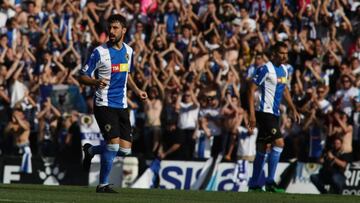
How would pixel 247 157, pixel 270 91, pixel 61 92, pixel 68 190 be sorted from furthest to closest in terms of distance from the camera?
pixel 61 92
pixel 247 157
pixel 270 91
pixel 68 190

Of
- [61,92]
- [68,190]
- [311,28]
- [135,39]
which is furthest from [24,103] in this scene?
[68,190]

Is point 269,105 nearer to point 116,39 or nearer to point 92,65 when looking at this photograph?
point 116,39

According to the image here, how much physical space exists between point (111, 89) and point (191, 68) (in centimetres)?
974

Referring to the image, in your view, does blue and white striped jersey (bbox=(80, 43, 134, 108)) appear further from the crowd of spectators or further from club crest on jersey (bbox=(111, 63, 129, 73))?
the crowd of spectators

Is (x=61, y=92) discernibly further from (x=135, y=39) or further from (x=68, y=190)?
(x=68, y=190)

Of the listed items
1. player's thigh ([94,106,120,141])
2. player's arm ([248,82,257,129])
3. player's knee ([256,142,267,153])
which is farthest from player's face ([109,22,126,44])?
player's knee ([256,142,267,153])

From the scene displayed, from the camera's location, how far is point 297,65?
25281mm

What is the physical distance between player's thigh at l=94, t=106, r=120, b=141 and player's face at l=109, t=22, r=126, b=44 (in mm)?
976

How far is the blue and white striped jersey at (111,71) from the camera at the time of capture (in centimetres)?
1501

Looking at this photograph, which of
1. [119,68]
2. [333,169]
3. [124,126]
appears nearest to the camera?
[119,68]

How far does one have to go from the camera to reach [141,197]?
14680 millimetres

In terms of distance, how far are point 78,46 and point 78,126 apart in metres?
3.17

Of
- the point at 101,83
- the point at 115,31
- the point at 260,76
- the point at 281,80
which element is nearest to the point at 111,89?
the point at 101,83

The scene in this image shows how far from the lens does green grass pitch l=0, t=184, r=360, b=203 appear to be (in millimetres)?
13727
